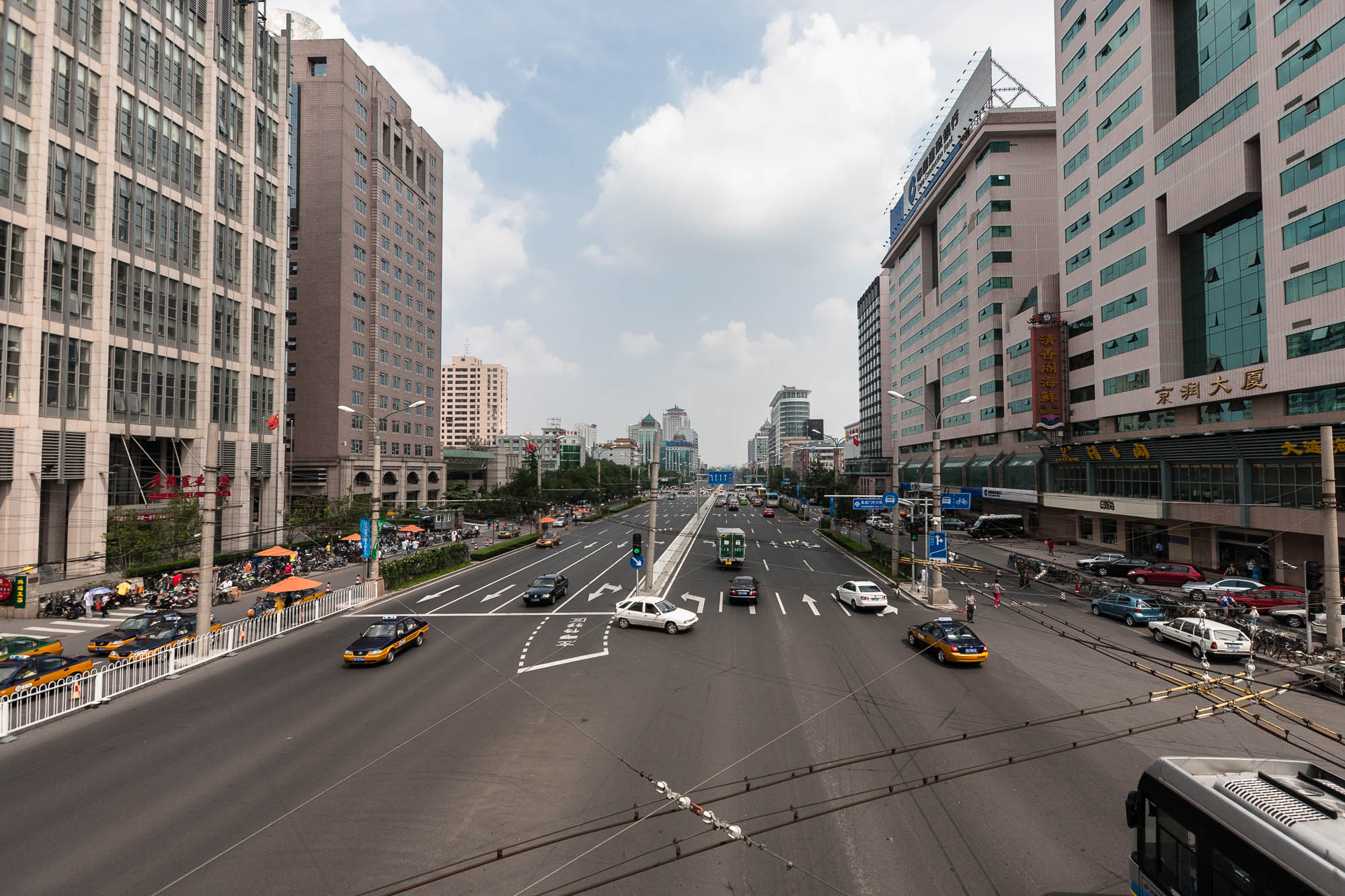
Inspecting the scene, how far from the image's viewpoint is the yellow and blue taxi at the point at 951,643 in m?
18.1

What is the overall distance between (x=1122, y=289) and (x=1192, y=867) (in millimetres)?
50264

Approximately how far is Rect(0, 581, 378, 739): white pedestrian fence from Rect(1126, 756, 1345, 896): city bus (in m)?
22.9

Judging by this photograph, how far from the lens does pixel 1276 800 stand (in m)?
5.91

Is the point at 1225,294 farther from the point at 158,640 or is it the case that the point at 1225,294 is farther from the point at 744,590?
the point at 158,640

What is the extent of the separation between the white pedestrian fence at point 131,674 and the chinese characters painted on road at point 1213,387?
51.3m

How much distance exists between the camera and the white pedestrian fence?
1464 centimetres

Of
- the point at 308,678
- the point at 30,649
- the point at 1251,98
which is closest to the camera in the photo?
the point at 308,678

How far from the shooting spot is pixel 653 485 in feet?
98.4

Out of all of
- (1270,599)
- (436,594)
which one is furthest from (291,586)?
(1270,599)

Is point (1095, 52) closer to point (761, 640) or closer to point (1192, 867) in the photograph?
point (761, 640)

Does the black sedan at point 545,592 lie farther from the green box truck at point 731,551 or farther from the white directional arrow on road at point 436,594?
the green box truck at point 731,551

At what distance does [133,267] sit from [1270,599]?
67665 millimetres

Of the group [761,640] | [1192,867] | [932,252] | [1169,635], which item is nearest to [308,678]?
[761,640]

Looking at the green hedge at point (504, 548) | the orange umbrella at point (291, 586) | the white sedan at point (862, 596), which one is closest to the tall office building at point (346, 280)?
the green hedge at point (504, 548)
